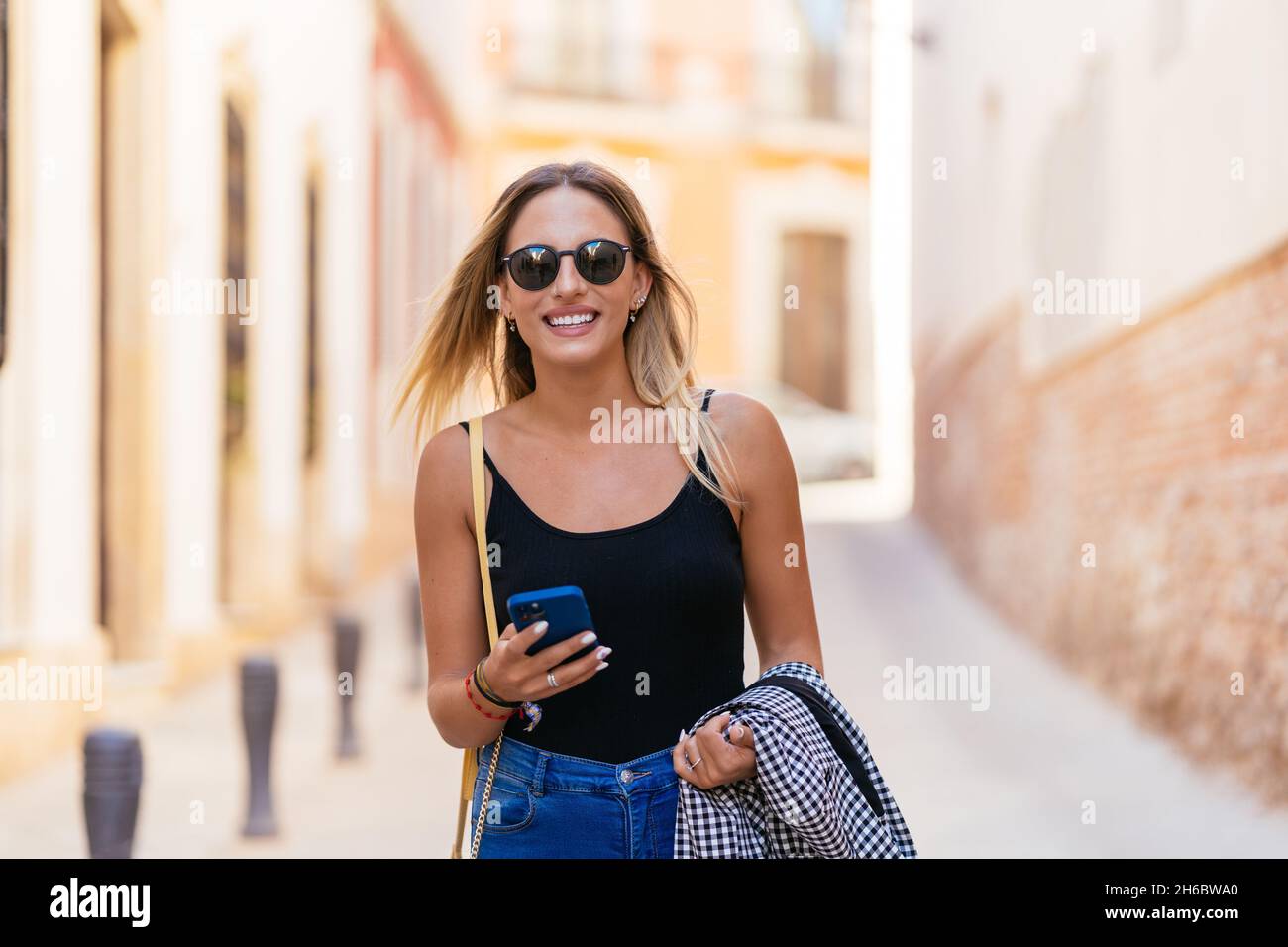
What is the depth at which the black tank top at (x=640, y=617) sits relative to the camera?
223cm

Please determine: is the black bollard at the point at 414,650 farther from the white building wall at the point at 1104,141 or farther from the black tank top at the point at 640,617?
the black tank top at the point at 640,617

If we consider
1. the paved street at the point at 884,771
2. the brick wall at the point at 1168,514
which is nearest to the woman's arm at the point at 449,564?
the paved street at the point at 884,771

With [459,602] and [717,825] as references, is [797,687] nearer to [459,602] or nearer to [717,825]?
[717,825]

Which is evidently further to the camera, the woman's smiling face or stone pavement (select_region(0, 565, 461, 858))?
stone pavement (select_region(0, 565, 461, 858))

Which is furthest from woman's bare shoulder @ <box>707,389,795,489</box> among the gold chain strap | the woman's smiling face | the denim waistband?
the gold chain strap

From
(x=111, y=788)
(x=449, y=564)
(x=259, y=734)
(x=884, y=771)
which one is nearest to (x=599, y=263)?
(x=449, y=564)

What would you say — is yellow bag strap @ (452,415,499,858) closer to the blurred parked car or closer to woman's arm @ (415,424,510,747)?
woman's arm @ (415,424,510,747)

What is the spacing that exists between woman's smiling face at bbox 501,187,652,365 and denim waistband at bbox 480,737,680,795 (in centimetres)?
59

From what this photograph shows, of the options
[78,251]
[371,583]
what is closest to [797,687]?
[78,251]

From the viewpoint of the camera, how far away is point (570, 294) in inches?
92.0

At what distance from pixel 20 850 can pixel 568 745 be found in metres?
4.59

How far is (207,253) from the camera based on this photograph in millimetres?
10266

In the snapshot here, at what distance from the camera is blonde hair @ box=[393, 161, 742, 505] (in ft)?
7.78

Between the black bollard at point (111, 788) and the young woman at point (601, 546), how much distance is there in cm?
247
